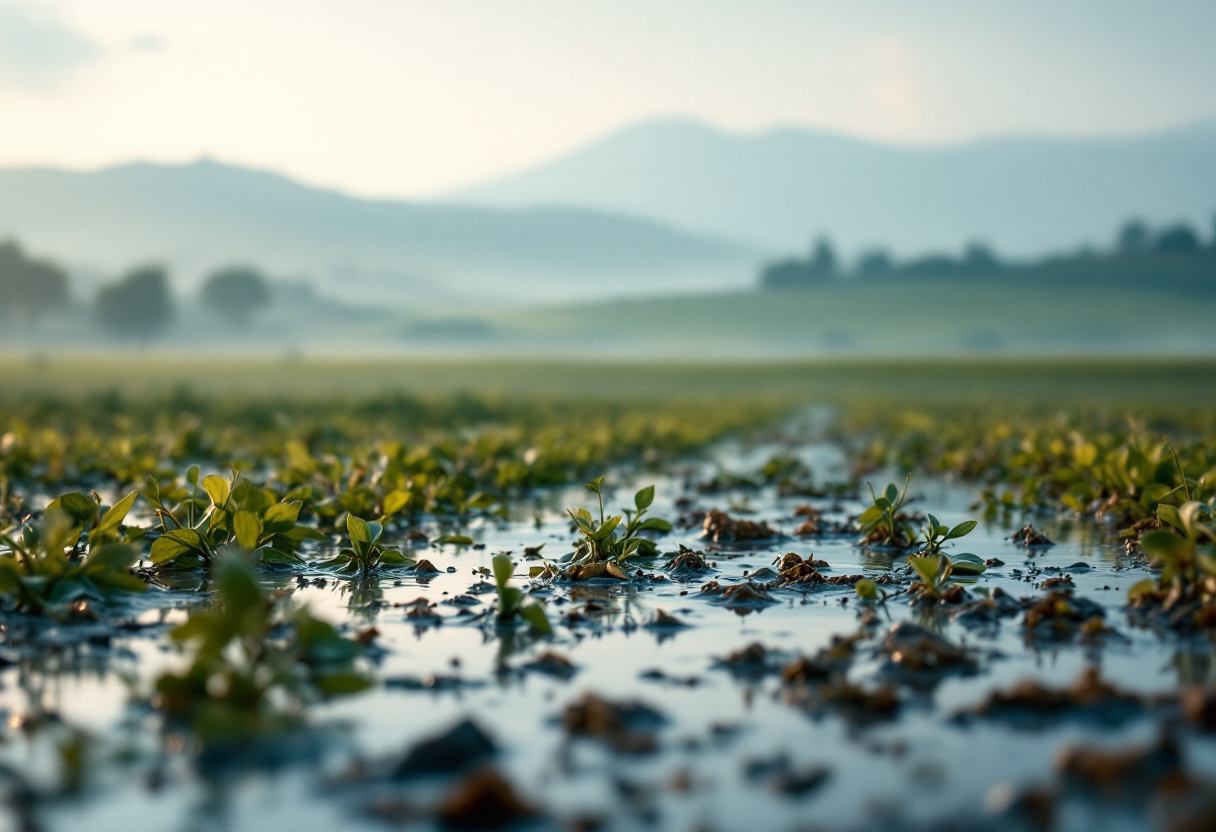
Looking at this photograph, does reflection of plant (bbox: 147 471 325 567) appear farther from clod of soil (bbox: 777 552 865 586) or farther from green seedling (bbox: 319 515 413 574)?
clod of soil (bbox: 777 552 865 586)

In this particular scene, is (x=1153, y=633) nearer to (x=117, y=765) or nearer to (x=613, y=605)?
(x=613, y=605)

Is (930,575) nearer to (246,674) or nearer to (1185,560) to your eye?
(1185,560)

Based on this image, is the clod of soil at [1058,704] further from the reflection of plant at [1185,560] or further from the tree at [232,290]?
the tree at [232,290]

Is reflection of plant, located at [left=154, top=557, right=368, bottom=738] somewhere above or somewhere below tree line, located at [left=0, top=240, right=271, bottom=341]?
below

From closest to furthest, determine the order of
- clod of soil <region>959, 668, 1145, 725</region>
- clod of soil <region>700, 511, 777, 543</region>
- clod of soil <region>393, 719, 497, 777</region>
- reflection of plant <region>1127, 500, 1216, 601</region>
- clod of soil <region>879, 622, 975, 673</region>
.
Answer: clod of soil <region>393, 719, 497, 777</region> → clod of soil <region>959, 668, 1145, 725</region> → clod of soil <region>879, 622, 975, 673</region> → reflection of plant <region>1127, 500, 1216, 601</region> → clod of soil <region>700, 511, 777, 543</region>

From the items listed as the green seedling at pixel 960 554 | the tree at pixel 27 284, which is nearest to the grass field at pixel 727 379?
the green seedling at pixel 960 554

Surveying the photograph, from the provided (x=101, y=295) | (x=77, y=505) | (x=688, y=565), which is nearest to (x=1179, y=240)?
(x=101, y=295)

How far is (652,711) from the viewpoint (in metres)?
3.46

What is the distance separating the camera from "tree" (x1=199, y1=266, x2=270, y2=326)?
16288cm

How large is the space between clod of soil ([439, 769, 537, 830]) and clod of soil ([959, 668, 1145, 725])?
1.58m

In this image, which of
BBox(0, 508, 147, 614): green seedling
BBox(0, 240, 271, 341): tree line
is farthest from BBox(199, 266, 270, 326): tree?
BBox(0, 508, 147, 614): green seedling

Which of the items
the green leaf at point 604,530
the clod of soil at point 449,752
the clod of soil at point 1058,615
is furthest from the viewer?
the green leaf at point 604,530

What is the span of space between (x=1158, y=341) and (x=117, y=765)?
4875 inches

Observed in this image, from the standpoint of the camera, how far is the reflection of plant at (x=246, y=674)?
317 centimetres
